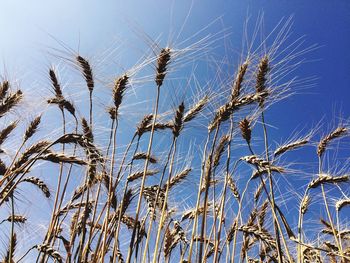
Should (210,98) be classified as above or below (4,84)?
above

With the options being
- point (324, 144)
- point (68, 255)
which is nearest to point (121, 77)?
point (68, 255)

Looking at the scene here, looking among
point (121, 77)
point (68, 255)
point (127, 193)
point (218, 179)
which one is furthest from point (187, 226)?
point (121, 77)

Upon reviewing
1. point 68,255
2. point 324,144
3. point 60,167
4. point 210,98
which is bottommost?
point 68,255

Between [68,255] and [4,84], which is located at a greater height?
[4,84]

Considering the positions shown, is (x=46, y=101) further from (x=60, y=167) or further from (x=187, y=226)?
(x=187, y=226)

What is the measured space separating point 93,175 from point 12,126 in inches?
37.9

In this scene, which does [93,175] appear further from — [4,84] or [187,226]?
[187,226]

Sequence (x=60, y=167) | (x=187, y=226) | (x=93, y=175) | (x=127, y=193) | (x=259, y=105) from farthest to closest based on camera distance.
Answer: (x=187, y=226) < (x=60, y=167) < (x=259, y=105) < (x=127, y=193) < (x=93, y=175)

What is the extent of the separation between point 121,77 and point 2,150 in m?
1.14

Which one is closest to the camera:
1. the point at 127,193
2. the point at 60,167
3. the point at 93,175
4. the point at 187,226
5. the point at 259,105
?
the point at 93,175

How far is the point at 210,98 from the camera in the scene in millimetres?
3547

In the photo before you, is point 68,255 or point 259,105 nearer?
point 68,255

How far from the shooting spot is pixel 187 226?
4.14 meters

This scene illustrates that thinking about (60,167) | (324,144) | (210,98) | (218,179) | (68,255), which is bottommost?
(68,255)
